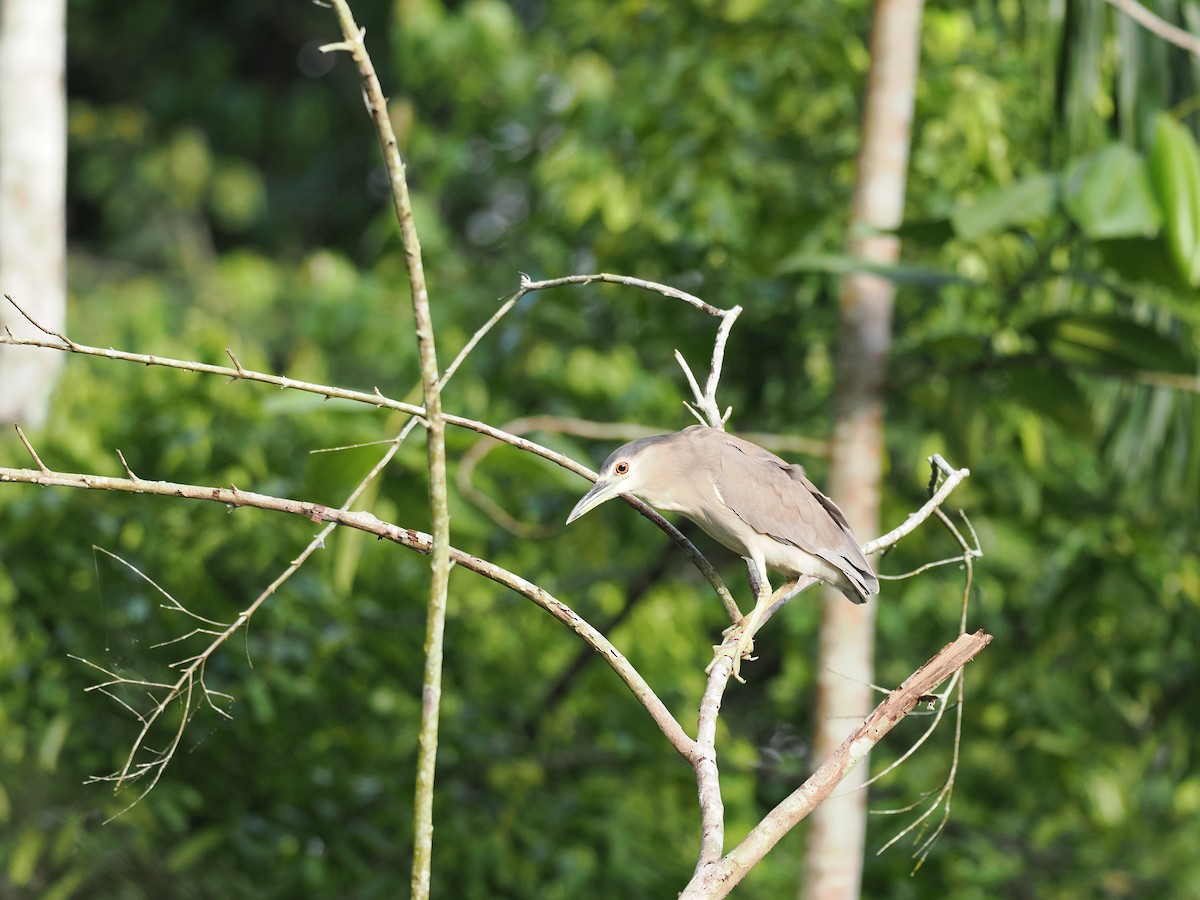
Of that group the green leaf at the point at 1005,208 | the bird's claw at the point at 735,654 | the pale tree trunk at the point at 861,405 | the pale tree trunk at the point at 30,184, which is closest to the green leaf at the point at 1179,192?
the green leaf at the point at 1005,208

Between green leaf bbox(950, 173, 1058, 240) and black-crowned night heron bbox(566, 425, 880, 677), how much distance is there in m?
0.94

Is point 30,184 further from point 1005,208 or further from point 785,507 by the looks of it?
point 785,507

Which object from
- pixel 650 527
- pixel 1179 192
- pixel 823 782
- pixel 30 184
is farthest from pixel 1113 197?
pixel 30 184

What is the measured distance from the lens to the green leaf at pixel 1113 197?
227 centimetres

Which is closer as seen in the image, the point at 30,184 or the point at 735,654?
the point at 735,654

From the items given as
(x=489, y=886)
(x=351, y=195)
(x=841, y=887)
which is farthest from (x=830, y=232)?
(x=351, y=195)

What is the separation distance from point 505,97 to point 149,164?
279 inches

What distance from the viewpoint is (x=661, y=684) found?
378cm

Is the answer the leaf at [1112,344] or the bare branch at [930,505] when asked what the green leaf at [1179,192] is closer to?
the leaf at [1112,344]

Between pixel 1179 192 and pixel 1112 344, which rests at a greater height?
pixel 1179 192

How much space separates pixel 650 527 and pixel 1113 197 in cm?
228

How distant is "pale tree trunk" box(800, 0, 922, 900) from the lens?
8.73 ft

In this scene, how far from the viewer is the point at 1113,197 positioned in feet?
7.72

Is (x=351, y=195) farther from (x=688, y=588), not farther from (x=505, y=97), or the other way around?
(x=688, y=588)
